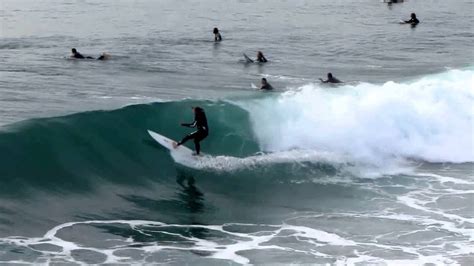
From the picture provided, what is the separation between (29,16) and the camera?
53250 millimetres

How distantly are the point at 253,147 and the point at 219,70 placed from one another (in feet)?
37.2

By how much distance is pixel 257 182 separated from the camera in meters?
23.6

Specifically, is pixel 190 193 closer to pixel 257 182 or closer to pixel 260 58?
pixel 257 182

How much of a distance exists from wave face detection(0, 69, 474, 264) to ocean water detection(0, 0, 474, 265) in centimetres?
6

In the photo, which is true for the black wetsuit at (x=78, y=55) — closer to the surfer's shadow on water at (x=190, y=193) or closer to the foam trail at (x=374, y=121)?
the foam trail at (x=374, y=121)

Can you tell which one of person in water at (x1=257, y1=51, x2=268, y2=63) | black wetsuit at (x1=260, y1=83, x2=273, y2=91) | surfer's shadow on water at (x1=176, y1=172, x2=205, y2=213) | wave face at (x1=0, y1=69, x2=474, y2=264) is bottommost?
surfer's shadow on water at (x1=176, y1=172, x2=205, y2=213)

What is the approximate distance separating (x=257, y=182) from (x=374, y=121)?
7008 millimetres

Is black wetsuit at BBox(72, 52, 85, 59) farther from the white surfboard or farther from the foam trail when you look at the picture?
the white surfboard

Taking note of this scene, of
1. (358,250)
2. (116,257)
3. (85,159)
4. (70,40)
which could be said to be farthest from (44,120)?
(70,40)

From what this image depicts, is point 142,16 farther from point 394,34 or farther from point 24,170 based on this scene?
point 24,170

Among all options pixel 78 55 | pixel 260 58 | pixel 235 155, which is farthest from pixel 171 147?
pixel 260 58

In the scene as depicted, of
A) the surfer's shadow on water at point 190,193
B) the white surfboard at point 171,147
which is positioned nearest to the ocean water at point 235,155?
the surfer's shadow on water at point 190,193

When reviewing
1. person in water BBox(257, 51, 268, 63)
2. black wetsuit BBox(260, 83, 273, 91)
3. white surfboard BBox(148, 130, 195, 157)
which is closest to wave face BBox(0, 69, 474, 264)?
white surfboard BBox(148, 130, 195, 157)

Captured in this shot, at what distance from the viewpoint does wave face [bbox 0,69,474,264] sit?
703 inches
